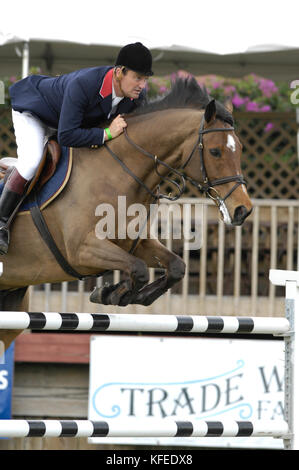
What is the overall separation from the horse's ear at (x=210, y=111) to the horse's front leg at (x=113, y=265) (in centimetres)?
74

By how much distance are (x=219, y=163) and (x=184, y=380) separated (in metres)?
3.33

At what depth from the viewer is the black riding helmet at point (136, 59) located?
4.14 meters

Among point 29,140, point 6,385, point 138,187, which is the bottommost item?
point 6,385

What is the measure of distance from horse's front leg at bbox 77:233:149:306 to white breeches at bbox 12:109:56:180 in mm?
456

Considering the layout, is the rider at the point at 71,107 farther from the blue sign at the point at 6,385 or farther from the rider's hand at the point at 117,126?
the blue sign at the point at 6,385

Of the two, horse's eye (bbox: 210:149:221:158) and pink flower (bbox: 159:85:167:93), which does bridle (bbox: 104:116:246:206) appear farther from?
pink flower (bbox: 159:85:167:93)

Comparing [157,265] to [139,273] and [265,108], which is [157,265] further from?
[265,108]

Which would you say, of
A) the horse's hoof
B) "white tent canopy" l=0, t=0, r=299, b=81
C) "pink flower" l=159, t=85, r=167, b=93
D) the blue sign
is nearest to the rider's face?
the horse's hoof

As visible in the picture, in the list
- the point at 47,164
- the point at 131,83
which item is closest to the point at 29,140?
the point at 47,164

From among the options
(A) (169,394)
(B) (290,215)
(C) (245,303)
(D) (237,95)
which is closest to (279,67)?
(D) (237,95)

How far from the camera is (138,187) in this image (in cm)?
423

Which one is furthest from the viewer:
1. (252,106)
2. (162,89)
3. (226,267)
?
(252,106)

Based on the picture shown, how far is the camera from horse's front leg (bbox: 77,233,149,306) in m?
3.96

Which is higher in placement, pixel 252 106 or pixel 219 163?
pixel 252 106
